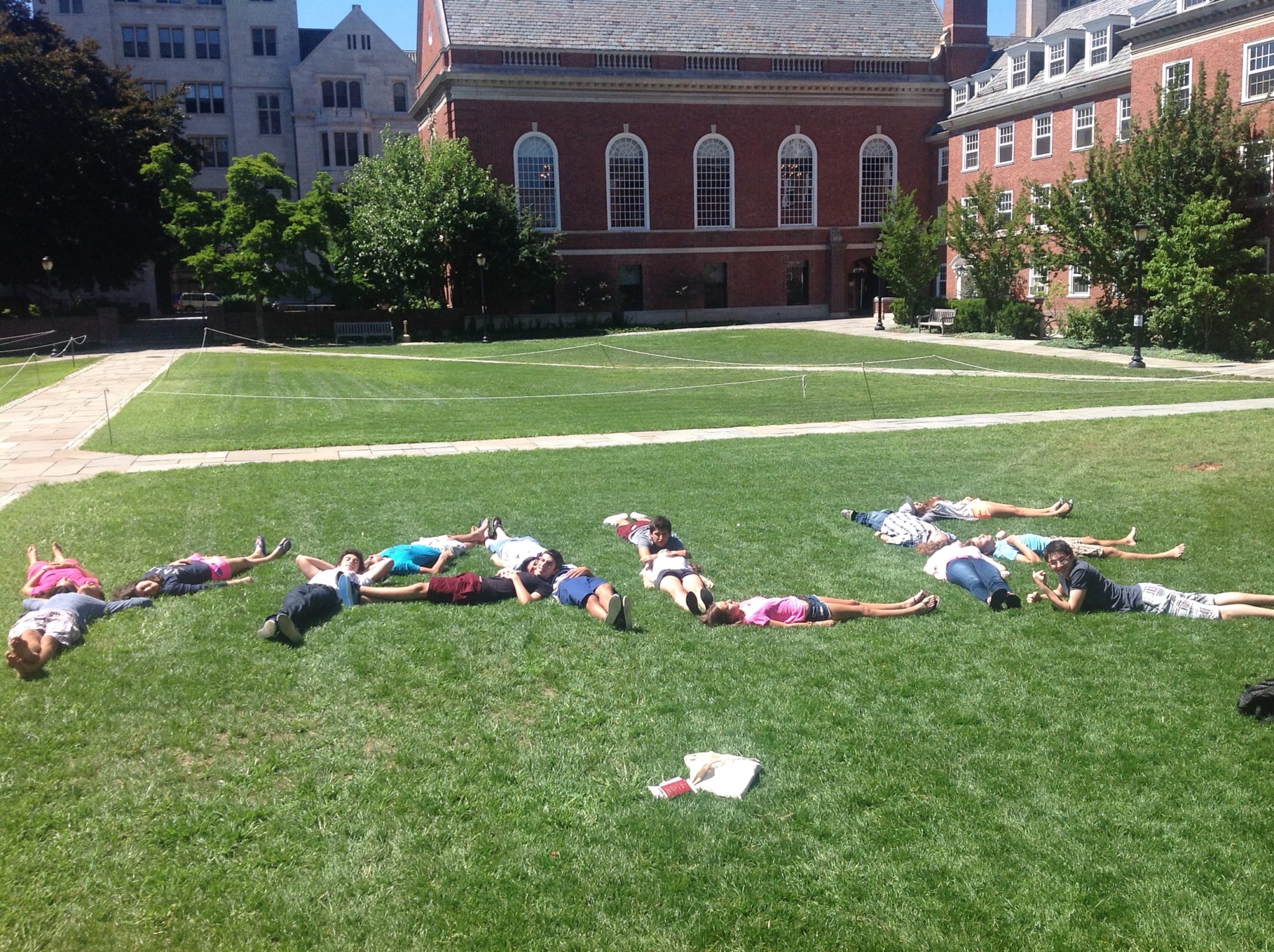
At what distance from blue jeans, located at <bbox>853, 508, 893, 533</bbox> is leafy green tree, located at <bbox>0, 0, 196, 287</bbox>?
45.4 meters

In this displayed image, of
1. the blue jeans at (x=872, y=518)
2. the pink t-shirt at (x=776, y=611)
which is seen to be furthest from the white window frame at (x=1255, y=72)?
the pink t-shirt at (x=776, y=611)

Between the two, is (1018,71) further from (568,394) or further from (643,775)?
(643,775)

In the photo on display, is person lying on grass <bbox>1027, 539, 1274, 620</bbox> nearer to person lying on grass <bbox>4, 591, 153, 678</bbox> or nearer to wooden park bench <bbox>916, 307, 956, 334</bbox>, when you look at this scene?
person lying on grass <bbox>4, 591, 153, 678</bbox>

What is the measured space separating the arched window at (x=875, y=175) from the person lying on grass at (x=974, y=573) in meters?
48.1

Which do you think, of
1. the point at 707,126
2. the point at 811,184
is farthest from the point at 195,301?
the point at 811,184

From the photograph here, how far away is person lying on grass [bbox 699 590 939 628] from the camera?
8.19m

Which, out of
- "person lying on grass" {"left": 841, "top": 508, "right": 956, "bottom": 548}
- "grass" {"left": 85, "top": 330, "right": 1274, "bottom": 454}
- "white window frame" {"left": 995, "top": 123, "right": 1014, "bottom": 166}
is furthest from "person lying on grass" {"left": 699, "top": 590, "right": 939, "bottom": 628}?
"white window frame" {"left": 995, "top": 123, "right": 1014, "bottom": 166}

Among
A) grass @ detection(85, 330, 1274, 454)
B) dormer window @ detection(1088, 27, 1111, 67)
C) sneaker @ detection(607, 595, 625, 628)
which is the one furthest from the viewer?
dormer window @ detection(1088, 27, 1111, 67)

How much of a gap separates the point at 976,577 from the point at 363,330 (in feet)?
135

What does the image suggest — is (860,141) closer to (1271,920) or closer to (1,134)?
(1,134)

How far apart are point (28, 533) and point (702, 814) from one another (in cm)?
856

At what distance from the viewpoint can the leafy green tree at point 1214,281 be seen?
2938 cm

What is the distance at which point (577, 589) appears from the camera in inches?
340

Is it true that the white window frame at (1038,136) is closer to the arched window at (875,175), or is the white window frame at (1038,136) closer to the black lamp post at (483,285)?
the arched window at (875,175)
